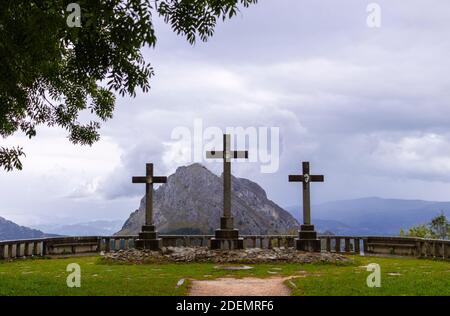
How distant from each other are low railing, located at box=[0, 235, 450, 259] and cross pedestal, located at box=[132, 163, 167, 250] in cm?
252

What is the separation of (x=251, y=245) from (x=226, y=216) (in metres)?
5.19

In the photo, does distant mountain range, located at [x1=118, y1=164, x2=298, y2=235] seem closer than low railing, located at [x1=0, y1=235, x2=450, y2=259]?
No

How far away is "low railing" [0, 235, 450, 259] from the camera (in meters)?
23.1

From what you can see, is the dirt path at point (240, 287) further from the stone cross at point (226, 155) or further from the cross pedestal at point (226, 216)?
the stone cross at point (226, 155)

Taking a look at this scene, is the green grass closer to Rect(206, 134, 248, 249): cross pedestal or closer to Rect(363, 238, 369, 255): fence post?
Rect(206, 134, 248, 249): cross pedestal

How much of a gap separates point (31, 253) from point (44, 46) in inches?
658

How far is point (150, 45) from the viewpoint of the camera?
986cm

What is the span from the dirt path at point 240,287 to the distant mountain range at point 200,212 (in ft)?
436

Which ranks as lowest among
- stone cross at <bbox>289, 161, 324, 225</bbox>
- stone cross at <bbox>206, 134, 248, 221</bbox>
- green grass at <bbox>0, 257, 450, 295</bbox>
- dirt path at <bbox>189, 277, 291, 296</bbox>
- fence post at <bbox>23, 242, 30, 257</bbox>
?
dirt path at <bbox>189, 277, 291, 296</bbox>

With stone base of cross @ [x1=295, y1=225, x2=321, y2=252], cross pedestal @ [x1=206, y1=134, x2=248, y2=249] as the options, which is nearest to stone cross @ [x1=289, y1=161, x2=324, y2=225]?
stone base of cross @ [x1=295, y1=225, x2=321, y2=252]

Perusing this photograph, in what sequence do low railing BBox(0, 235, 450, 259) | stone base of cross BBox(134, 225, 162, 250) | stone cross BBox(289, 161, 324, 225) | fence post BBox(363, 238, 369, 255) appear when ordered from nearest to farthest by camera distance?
low railing BBox(0, 235, 450, 259), stone base of cross BBox(134, 225, 162, 250), stone cross BBox(289, 161, 324, 225), fence post BBox(363, 238, 369, 255)

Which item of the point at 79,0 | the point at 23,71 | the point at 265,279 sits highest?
the point at 79,0
